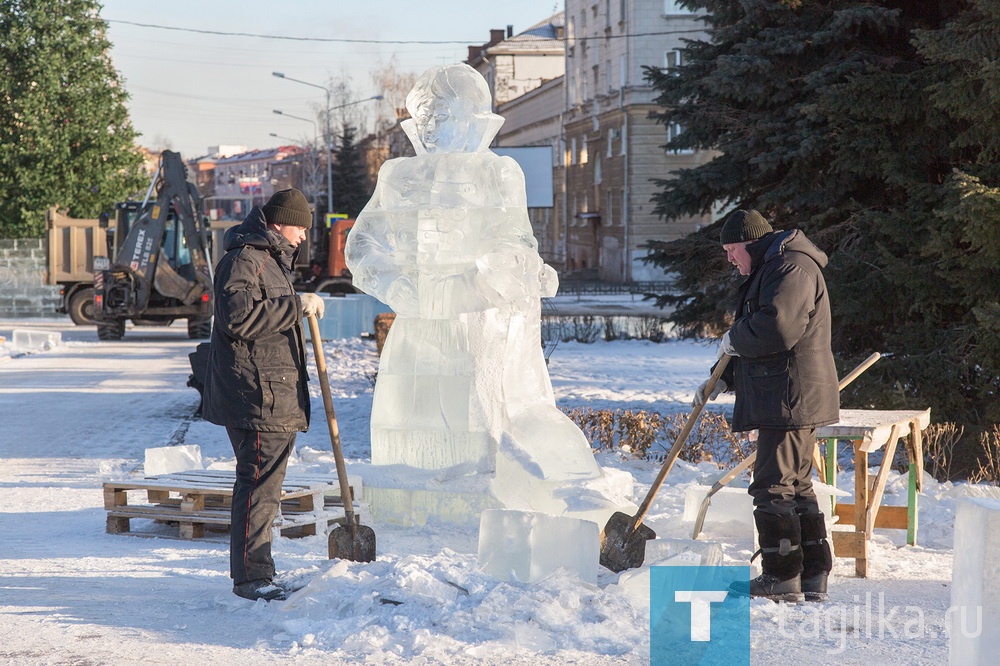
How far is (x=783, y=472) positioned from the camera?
210 inches

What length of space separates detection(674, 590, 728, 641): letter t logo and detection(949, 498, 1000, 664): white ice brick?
4.81 ft

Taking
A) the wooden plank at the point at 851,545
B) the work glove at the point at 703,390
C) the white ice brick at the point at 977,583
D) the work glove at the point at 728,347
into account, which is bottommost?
the wooden plank at the point at 851,545

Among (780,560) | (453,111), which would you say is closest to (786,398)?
(780,560)

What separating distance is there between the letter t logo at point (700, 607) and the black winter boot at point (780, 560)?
0.19 m

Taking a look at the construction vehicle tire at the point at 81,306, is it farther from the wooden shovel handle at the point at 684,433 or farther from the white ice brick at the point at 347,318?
the wooden shovel handle at the point at 684,433

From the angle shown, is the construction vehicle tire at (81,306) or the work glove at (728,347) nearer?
the work glove at (728,347)

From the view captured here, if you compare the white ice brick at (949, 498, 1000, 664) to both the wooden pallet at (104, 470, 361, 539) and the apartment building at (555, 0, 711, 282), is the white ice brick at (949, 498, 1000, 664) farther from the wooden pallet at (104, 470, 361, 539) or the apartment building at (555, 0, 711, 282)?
the apartment building at (555, 0, 711, 282)

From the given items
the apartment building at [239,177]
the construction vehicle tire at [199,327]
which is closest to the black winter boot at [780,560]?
the construction vehicle tire at [199,327]

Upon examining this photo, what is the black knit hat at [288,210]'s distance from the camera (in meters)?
5.37

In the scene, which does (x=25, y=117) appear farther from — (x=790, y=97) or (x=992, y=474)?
(x=992, y=474)

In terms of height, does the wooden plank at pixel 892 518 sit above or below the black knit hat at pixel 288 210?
below

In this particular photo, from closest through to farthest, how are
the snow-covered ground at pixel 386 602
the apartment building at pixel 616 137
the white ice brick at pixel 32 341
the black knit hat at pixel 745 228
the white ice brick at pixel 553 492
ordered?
the snow-covered ground at pixel 386 602 < the black knit hat at pixel 745 228 < the white ice brick at pixel 553 492 < the white ice brick at pixel 32 341 < the apartment building at pixel 616 137

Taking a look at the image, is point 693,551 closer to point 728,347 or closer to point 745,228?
point 728,347

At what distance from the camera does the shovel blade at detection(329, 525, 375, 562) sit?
5758 mm
